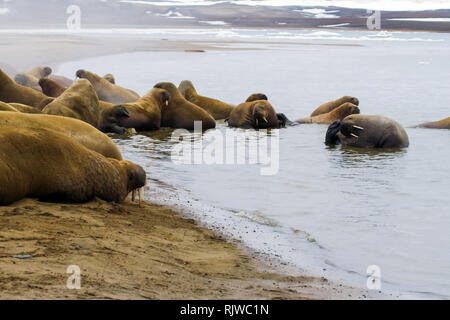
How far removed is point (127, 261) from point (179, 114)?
864 cm

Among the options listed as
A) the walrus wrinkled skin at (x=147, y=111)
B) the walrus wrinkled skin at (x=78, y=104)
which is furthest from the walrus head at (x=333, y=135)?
the walrus wrinkled skin at (x=78, y=104)

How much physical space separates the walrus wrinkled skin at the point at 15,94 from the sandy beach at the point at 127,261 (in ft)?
18.5

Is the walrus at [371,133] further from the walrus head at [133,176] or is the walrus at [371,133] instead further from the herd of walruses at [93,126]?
the walrus head at [133,176]

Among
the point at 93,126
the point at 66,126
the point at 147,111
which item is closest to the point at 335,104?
the point at 147,111

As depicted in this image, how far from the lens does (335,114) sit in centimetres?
1426

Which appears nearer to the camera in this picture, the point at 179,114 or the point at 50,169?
the point at 50,169

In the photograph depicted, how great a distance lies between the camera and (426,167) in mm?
10047

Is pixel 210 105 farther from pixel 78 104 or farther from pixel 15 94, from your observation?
pixel 78 104

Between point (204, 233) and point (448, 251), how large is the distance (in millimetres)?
1938

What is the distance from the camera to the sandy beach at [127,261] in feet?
13.3

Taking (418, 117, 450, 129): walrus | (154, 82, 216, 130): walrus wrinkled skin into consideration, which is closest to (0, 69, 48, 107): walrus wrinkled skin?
(154, 82, 216, 130): walrus wrinkled skin

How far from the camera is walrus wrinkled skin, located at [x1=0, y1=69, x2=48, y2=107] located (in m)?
11.2

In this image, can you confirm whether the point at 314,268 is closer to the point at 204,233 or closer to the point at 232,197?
the point at 204,233

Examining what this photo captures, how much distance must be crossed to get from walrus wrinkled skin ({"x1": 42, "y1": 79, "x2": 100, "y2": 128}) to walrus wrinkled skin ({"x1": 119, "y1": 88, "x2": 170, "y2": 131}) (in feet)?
5.36
